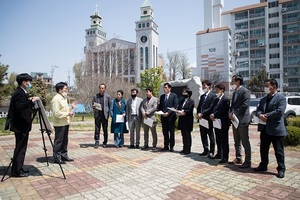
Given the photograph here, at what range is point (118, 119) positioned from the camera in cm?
782

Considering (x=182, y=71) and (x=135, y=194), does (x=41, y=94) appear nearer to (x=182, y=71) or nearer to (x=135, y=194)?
(x=135, y=194)

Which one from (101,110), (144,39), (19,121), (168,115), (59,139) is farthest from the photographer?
(144,39)

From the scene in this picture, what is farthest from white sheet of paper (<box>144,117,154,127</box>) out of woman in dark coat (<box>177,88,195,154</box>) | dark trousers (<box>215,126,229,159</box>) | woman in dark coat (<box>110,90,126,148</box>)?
dark trousers (<box>215,126,229,159</box>)

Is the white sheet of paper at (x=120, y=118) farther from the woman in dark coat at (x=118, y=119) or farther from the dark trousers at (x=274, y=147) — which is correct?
the dark trousers at (x=274, y=147)

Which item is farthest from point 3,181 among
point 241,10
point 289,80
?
point 241,10

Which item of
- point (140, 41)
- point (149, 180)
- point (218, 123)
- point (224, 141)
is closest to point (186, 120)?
point (218, 123)

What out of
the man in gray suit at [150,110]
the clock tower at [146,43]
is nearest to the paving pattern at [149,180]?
the man in gray suit at [150,110]

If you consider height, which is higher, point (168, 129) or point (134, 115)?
point (134, 115)

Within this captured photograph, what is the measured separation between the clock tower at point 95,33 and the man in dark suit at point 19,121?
85.1m

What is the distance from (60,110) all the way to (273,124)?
16.0ft

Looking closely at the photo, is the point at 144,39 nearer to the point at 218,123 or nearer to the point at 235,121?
the point at 218,123

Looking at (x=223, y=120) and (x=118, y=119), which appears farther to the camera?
(x=118, y=119)

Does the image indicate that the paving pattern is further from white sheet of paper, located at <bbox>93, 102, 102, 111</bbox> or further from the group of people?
white sheet of paper, located at <bbox>93, 102, 102, 111</bbox>

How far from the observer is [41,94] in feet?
76.5
